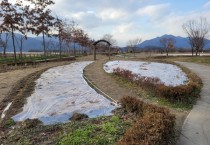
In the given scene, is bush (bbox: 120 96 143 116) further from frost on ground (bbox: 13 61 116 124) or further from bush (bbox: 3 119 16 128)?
bush (bbox: 3 119 16 128)

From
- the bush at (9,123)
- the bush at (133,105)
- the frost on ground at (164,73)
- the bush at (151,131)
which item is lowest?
the bush at (9,123)

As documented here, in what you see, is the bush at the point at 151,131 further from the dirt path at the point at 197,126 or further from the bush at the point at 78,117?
the bush at the point at 78,117

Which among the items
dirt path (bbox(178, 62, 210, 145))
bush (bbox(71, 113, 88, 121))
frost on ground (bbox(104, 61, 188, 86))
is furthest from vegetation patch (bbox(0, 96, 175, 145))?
frost on ground (bbox(104, 61, 188, 86))

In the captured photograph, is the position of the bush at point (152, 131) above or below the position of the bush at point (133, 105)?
above

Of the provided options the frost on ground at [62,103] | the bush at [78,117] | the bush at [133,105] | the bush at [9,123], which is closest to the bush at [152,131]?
the bush at [133,105]

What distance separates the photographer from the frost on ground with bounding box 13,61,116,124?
29.5 ft

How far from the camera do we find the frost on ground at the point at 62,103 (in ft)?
29.5

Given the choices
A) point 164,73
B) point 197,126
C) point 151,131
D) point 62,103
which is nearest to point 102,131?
point 151,131

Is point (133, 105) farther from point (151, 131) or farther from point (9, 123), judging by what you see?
point (9, 123)

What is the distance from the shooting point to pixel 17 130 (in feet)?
24.1

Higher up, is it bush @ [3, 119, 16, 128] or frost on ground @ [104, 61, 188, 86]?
frost on ground @ [104, 61, 188, 86]

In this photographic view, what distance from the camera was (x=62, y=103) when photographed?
10617mm

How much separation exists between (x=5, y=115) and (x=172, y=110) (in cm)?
482

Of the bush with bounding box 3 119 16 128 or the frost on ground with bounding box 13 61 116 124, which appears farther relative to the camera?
the frost on ground with bounding box 13 61 116 124
